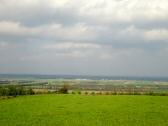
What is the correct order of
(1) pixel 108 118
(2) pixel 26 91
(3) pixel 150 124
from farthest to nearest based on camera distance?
1. (2) pixel 26 91
2. (1) pixel 108 118
3. (3) pixel 150 124

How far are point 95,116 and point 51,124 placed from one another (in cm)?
429

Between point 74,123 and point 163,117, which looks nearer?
point 74,123

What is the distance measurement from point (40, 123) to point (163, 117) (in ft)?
25.5

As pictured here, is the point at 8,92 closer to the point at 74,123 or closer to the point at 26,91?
the point at 26,91

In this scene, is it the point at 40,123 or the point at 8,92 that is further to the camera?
the point at 8,92

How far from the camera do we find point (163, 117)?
2047 centimetres

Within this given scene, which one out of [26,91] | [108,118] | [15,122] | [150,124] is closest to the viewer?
[150,124]

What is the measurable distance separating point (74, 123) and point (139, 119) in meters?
4.13

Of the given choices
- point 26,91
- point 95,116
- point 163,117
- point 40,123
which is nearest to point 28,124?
point 40,123

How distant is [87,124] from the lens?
59.3 ft

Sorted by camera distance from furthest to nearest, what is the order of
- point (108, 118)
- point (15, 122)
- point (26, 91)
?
point (26, 91), point (108, 118), point (15, 122)

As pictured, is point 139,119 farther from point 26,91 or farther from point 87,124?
point 26,91

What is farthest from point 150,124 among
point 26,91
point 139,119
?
point 26,91

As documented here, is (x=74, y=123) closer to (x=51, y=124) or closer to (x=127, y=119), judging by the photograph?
(x=51, y=124)
